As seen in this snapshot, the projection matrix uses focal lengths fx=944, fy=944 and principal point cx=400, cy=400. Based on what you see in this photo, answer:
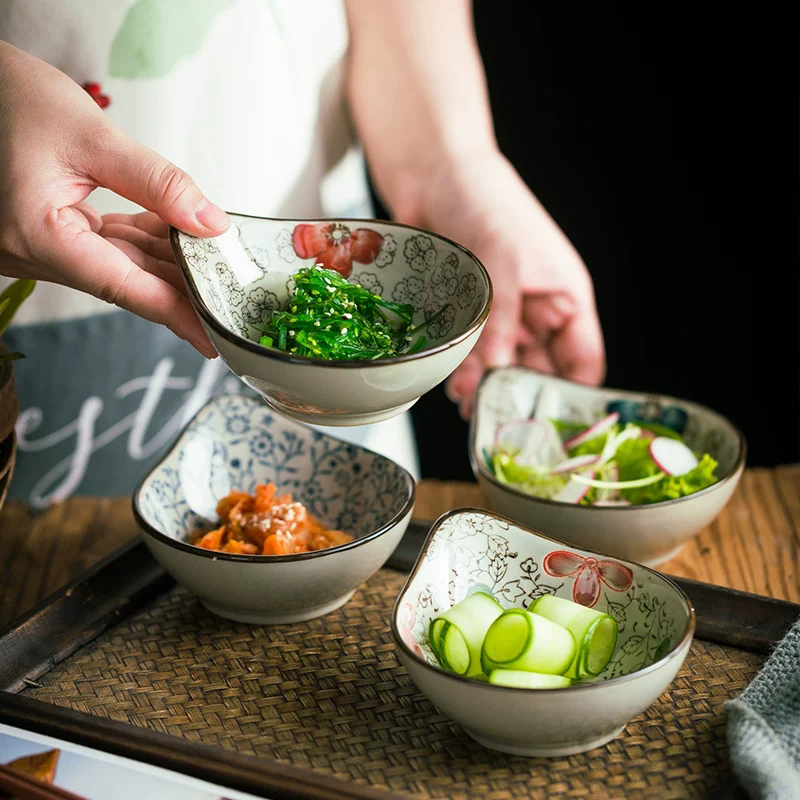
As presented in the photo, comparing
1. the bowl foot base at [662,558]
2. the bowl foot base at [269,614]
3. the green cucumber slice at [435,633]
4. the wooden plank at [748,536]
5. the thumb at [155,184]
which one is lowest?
the wooden plank at [748,536]

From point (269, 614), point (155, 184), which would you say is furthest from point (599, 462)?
point (155, 184)

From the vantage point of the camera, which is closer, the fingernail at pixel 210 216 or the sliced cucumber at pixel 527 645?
the sliced cucumber at pixel 527 645

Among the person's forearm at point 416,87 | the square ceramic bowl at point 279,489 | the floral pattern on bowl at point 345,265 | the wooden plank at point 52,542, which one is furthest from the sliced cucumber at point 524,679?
the person's forearm at point 416,87

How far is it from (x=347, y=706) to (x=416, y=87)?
4.48 feet

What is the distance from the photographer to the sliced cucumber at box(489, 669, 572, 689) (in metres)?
1.03

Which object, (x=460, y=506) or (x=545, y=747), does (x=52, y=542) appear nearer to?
(x=460, y=506)

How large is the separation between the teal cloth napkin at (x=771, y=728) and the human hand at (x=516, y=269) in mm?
1045

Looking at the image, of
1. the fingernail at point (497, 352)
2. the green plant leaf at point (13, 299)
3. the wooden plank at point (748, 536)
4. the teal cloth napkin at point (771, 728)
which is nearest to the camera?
the teal cloth napkin at point (771, 728)

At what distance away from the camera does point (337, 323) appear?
1.17 metres

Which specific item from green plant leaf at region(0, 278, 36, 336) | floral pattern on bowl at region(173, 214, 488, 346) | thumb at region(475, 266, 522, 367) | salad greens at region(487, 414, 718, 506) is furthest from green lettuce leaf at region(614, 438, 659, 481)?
green plant leaf at region(0, 278, 36, 336)

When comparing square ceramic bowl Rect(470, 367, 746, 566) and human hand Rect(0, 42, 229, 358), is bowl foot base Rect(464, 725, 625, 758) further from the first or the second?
human hand Rect(0, 42, 229, 358)

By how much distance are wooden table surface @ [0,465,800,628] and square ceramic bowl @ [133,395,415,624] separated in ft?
0.95

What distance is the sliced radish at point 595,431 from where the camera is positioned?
1849 millimetres

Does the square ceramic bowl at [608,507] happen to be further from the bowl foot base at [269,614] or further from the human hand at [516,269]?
the bowl foot base at [269,614]
